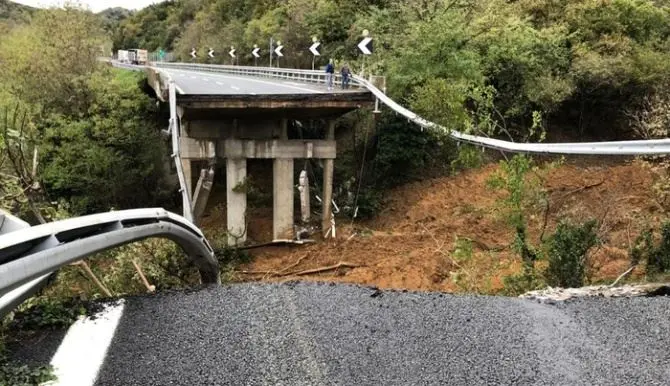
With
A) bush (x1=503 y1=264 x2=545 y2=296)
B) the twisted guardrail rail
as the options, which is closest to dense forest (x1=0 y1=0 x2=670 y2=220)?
bush (x1=503 y1=264 x2=545 y2=296)

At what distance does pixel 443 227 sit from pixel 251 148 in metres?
7.85

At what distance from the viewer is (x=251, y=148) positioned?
2123cm

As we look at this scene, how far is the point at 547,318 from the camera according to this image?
4973 mm

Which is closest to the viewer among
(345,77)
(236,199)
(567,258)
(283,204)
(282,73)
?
(567,258)

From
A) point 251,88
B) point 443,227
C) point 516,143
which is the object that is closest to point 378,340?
point 516,143

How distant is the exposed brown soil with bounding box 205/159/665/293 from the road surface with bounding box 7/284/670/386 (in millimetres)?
8625

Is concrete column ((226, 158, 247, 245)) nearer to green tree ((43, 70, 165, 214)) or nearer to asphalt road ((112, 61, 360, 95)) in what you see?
asphalt road ((112, 61, 360, 95))

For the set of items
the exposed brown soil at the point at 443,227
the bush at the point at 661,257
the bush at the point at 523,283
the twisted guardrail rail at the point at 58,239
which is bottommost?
the exposed brown soil at the point at 443,227

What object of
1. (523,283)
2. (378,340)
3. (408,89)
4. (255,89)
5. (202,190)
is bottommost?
(202,190)

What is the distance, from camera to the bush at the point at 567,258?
758 centimetres

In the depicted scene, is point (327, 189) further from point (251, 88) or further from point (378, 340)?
point (378, 340)

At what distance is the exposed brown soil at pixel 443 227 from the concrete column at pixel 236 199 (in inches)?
44.6

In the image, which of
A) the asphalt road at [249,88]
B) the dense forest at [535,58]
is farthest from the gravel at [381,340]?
the asphalt road at [249,88]

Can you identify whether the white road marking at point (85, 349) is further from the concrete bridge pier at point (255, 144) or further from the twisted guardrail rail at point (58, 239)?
the concrete bridge pier at point (255, 144)
